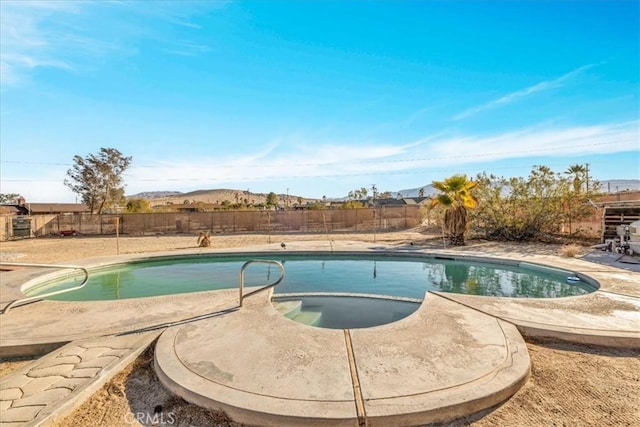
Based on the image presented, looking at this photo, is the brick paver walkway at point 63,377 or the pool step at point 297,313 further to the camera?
the pool step at point 297,313

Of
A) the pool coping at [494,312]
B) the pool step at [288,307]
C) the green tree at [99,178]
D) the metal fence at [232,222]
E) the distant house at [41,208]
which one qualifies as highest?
the green tree at [99,178]

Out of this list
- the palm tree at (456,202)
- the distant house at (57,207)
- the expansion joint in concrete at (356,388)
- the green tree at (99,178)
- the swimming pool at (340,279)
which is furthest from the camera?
the distant house at (57,207)

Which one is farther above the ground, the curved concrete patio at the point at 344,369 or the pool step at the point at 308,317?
the curved concrete patio at the point at 344,369

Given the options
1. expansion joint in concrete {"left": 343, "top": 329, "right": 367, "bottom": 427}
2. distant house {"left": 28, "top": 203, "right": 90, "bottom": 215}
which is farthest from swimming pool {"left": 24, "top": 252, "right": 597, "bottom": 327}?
distant house {"left": 28, "top": 203, "right": 90, "bottom": 215}

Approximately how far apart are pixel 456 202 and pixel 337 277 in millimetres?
6521

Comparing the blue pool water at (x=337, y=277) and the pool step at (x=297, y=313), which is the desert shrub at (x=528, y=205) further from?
the pool step at (x=297, y=313)

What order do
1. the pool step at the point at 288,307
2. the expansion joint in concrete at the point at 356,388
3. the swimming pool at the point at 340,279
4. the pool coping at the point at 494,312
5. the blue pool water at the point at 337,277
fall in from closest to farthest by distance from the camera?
1. the expansion joint in concrete at the point at 356,388
2. the pool coping at the point at 494,312
3. the pool step at the point at 288,307
4. the swimming pool at the point at 340,279
5. the blue pool water at the point at 337,277

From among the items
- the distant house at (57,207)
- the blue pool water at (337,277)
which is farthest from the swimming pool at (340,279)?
the distant house at (57,207)

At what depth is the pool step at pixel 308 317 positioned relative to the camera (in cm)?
512

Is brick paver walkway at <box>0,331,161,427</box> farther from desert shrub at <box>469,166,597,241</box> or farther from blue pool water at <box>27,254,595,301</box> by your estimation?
desert shrub at <box>469,166,597,241</box>

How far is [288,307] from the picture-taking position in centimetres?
555

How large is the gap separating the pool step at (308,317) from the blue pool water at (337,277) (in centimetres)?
175

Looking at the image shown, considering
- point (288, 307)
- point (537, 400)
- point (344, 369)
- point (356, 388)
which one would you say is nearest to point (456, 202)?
point (288, 307)

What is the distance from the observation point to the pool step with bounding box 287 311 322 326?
201 inches
